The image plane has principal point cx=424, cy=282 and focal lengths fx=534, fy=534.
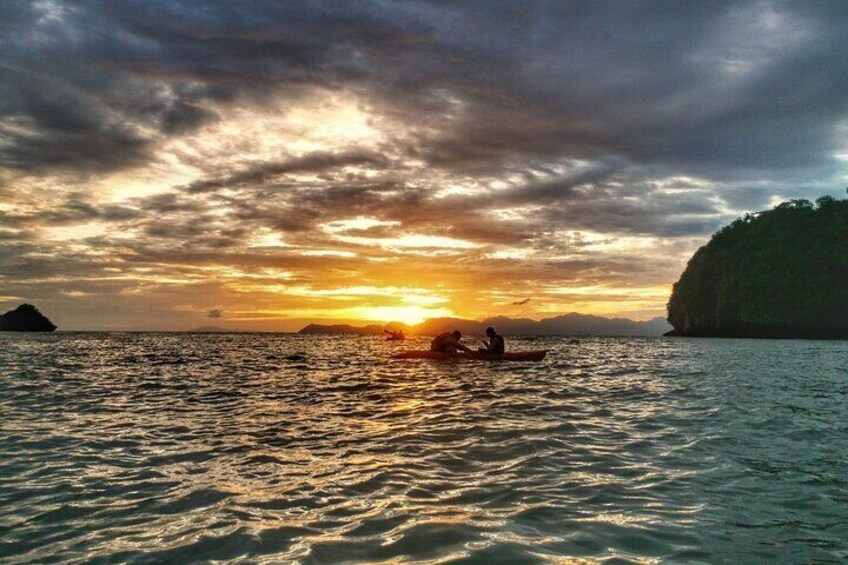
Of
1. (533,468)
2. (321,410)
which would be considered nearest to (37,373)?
(321,410)

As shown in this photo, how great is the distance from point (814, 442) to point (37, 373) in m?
31.1

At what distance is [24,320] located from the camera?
18625 centimetres

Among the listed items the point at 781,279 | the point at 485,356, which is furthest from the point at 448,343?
the point at 781,279

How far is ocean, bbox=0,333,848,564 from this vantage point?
17.9 feet

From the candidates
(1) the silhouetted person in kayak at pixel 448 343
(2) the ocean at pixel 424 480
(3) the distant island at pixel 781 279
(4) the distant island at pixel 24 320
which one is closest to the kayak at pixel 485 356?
(1) the silhouetted person in kayak at pixel 448 343

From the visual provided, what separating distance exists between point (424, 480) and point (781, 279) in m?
129

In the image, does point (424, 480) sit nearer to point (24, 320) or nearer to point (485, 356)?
point (485, 356)

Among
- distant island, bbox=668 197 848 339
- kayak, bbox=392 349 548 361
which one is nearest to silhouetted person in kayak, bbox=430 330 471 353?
kayak, bbox=392 349 548 361

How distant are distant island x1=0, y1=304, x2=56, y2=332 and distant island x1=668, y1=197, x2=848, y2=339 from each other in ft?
693

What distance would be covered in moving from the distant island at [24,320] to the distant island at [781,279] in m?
211

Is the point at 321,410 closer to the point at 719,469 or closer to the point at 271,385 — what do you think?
the point at 271,385

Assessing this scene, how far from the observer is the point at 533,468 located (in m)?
8.62

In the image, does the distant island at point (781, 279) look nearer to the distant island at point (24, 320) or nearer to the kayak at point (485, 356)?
the kayak at point (485, 356)

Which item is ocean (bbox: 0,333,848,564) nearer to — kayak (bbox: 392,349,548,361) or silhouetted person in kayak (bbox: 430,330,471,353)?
kayak (bbox: 392,349,548,361)
